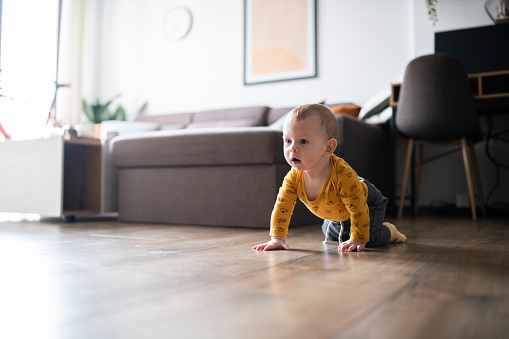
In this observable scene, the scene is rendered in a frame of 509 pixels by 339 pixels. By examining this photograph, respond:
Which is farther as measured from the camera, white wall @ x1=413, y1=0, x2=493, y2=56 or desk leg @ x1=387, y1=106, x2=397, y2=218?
white wall @ x1=413, y1=0, x2=493, y2=56

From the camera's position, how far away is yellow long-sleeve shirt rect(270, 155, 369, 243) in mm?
1165

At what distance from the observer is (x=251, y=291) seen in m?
0.69

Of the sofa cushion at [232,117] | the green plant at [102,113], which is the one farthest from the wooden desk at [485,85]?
the green plant at [102,113]

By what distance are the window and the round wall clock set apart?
1092mm

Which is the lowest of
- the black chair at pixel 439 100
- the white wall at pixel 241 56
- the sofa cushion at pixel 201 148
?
the sofa cushion at pixel 201 148

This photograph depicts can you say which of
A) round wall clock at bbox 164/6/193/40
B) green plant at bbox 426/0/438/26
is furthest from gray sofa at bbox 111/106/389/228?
round wall clock at bbox 164/6/193/40

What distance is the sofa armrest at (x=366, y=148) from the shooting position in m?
1.98

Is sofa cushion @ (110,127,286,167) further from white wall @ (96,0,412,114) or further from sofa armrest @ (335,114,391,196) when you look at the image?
white wall @ (96,0,412,114)

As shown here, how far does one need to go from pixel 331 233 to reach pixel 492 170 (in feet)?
6.38

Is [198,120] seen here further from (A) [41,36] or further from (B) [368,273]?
(B) [368,273]

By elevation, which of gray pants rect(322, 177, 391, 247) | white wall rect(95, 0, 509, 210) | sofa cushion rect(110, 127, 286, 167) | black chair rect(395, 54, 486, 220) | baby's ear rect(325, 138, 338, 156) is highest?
→ white wall rect(95, 0, 509, 210)

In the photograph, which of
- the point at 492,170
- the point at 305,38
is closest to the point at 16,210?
the point at 305,38

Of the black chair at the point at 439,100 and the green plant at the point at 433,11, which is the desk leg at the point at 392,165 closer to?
the black chair at the point at 439,100

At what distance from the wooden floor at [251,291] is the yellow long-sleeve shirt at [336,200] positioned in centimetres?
8
